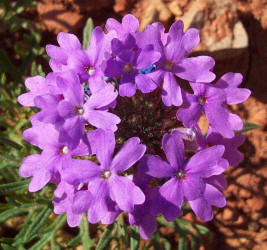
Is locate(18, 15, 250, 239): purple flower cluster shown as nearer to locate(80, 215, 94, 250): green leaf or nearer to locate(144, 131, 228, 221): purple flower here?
locate(144, 131, 228, 221): purple flower

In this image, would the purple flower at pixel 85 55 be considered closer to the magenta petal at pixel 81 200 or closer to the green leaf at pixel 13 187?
the magenta petal at pixel 81 200

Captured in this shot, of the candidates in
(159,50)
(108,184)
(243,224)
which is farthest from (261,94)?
(108,184)

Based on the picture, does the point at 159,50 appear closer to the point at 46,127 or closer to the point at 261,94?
the point at 46,127

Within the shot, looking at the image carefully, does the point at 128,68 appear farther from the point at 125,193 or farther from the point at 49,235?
the point at 49,235

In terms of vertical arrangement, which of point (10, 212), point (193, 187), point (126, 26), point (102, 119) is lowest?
point (10, 212)

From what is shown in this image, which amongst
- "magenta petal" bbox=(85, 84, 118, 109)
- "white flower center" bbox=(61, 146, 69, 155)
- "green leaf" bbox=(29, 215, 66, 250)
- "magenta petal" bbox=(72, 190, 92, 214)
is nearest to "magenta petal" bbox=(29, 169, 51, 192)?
"white flower center" bbox=(61, 146, 69, 155)

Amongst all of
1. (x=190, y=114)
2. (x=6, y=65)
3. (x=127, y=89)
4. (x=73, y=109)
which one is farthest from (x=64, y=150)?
(x=6, y=65)

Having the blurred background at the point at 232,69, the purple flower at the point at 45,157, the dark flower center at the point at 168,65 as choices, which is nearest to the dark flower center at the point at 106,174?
the purple flower at the point at 45,157
